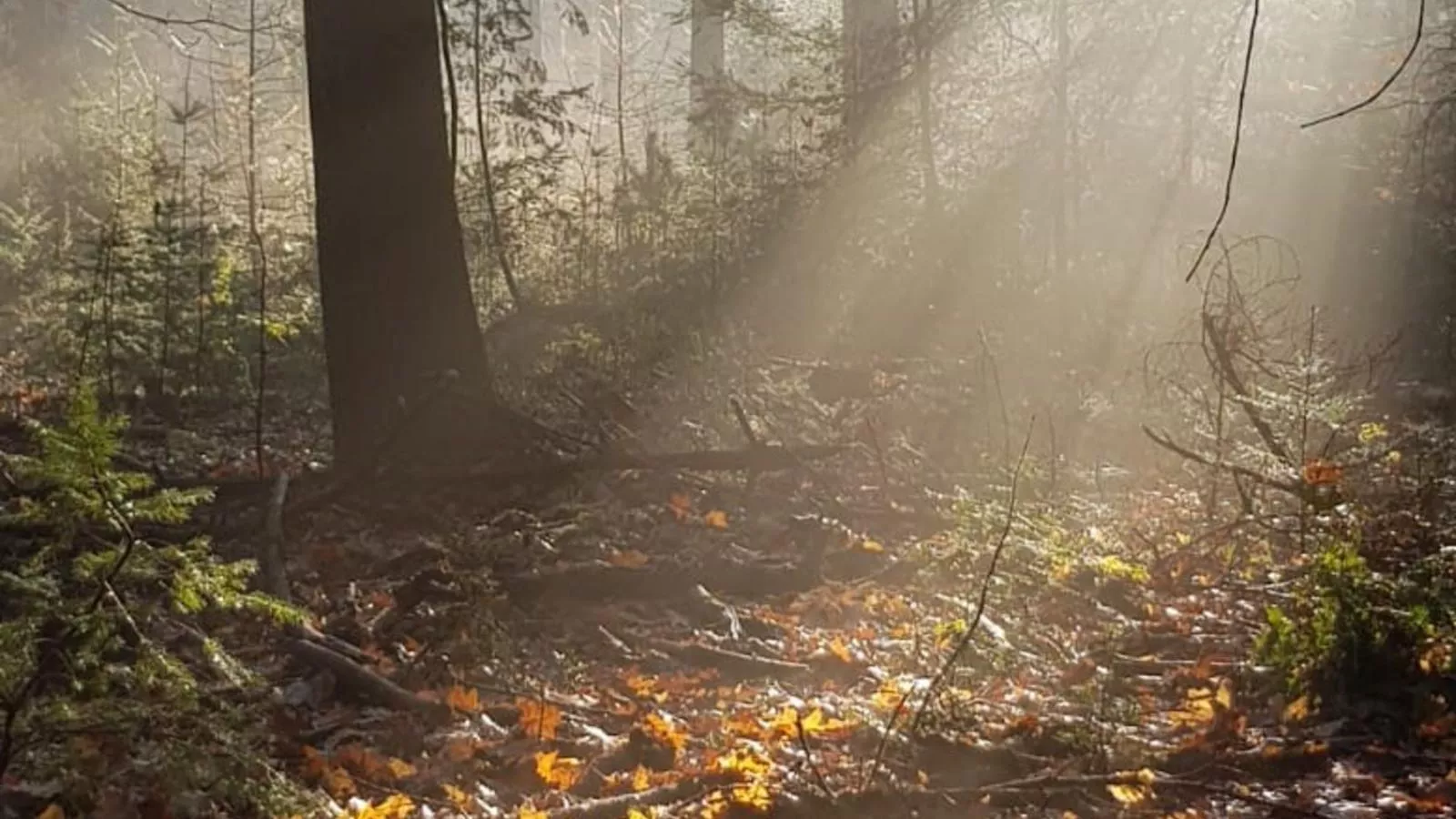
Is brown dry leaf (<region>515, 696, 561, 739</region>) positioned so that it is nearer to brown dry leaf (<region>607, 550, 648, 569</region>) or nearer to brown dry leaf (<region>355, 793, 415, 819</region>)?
brown dry leaf (<region>355, 793, 415, 819</region>)

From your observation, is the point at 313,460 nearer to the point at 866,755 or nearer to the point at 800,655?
the point at 800,655

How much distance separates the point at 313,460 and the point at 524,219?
18.8 feet

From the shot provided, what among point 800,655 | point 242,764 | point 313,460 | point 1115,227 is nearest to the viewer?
point 242,764

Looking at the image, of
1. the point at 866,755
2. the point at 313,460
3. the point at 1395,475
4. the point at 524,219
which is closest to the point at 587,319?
the point at 524,219

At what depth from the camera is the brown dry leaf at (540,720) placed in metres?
4.44

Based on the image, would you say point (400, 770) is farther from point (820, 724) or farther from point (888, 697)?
point (888, 697)

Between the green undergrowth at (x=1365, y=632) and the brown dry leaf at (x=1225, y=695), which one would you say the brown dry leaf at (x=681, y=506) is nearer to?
the brown dry leaf at (x=1225, y=695)

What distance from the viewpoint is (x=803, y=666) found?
5.44 metres

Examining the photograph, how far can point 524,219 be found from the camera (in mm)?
13727

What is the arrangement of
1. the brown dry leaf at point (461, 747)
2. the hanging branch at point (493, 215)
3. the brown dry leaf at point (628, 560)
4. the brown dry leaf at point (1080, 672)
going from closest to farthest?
the brown dry leaf at point (461, 747)
the brown dry leaf at point (1080, 672)
the brown dry leaf at point (628, 560)
the hanging branch at point (493, 215)

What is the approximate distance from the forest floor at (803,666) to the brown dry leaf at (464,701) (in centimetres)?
2

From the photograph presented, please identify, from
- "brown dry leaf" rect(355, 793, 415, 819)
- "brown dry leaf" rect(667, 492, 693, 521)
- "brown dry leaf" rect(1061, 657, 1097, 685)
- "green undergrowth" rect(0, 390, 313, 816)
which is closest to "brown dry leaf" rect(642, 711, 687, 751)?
"brown dry leaf" rect(355, 793, 415, 819)

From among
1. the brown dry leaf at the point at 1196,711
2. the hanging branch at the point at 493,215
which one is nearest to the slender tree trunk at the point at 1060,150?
the hanging branch at the point at 493,215

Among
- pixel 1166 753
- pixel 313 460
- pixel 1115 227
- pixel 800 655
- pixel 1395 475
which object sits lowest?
pixel 1166 753
